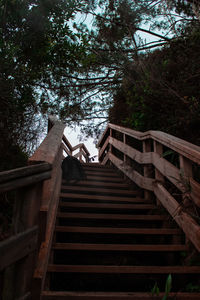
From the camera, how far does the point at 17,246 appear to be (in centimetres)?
129

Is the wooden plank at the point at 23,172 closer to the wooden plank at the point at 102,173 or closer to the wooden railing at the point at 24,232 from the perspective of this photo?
the wooden railing at the point at 24,232

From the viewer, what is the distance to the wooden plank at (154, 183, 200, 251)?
227 cm

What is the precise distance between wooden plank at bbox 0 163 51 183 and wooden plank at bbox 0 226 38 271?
1.08ft

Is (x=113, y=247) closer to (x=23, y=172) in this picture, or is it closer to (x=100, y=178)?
(x=23, y=172)

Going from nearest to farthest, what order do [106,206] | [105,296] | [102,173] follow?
[105,296] < [106,206] < [102,173]

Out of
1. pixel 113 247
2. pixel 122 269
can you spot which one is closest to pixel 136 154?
pixel 113 247

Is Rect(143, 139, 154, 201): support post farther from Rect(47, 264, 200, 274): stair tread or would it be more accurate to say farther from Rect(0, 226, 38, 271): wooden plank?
Rect(0, 226, 38, 271): wooden plank

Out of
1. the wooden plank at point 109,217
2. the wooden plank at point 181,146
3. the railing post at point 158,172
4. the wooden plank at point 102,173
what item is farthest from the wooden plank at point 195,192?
the wooden plank at point 102,173

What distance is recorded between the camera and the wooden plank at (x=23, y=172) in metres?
1.18

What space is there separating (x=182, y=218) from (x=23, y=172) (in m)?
1.93

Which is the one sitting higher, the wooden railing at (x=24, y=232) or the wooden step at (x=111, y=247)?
the wooden railing at (x=24, y=232)

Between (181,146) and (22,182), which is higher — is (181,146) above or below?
above

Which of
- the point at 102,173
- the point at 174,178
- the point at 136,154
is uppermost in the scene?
the point at 136,154

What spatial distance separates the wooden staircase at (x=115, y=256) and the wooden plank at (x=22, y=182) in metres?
0.94
